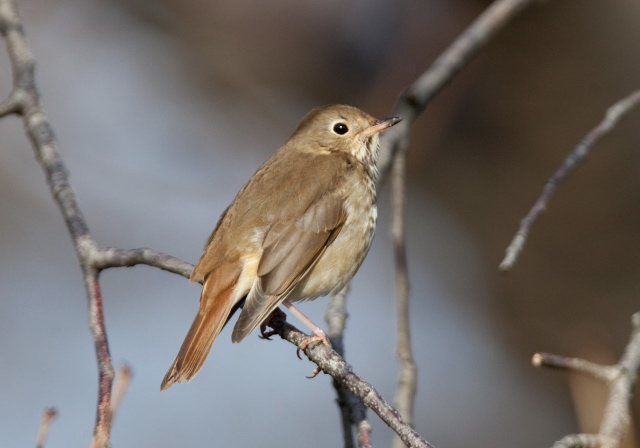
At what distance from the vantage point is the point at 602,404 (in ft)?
13.8

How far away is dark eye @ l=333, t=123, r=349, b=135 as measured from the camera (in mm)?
5223

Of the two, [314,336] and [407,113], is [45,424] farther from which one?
[407,113]

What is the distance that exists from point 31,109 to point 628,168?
404 centimetres

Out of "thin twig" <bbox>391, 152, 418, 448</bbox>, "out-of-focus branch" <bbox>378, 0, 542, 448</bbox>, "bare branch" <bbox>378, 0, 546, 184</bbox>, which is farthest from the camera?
"bare branch" <bbox>378, 0, 546, 184</bbox>

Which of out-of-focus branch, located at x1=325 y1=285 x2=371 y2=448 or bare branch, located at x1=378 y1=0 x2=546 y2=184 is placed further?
bare branch, located at x1=378 y1=0 x2=546 y2=184

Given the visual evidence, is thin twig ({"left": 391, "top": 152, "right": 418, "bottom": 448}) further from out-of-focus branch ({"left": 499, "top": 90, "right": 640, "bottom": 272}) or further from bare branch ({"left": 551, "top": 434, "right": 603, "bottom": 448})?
bare branch ({"left": 551, "top": 434, "right": 603, "bottom": 448})

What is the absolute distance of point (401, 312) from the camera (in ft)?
15.0

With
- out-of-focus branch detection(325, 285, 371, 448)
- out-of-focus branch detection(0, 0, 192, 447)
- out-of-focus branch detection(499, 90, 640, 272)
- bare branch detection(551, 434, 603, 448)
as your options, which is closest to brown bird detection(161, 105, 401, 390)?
out-of-focus branch detection(325, 285, 371, 448)

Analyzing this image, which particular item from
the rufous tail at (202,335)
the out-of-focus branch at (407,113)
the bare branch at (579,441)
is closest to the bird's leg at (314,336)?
the rufous tail at (202,335)

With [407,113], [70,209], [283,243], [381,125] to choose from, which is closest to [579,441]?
[283,243]

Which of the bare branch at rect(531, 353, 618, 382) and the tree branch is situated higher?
the tree branch

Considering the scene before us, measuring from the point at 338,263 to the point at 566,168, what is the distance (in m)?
1.22

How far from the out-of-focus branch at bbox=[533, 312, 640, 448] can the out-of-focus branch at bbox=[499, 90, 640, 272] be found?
57 centimetres

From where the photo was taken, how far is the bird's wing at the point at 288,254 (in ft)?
12.9
